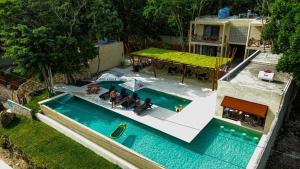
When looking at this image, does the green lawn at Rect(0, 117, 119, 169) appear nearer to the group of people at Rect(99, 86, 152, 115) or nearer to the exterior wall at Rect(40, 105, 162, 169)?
the exterior wall at Rect(40, 105, 162, 169)

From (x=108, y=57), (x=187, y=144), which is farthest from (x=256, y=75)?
(x=108, y=57)

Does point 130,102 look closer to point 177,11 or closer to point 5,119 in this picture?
point 5,119

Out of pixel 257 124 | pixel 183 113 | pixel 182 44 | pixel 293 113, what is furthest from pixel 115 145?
pixel 182 44

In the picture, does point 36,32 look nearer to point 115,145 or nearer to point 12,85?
point 12,85

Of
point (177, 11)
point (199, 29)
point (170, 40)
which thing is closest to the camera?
point (177, 11)

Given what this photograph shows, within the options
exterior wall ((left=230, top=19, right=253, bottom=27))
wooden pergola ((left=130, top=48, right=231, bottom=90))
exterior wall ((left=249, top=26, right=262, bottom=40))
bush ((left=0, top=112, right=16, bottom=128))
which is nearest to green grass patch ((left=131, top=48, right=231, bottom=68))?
wooden pergola ((left=130, top=48, right=231, bottom=90))
